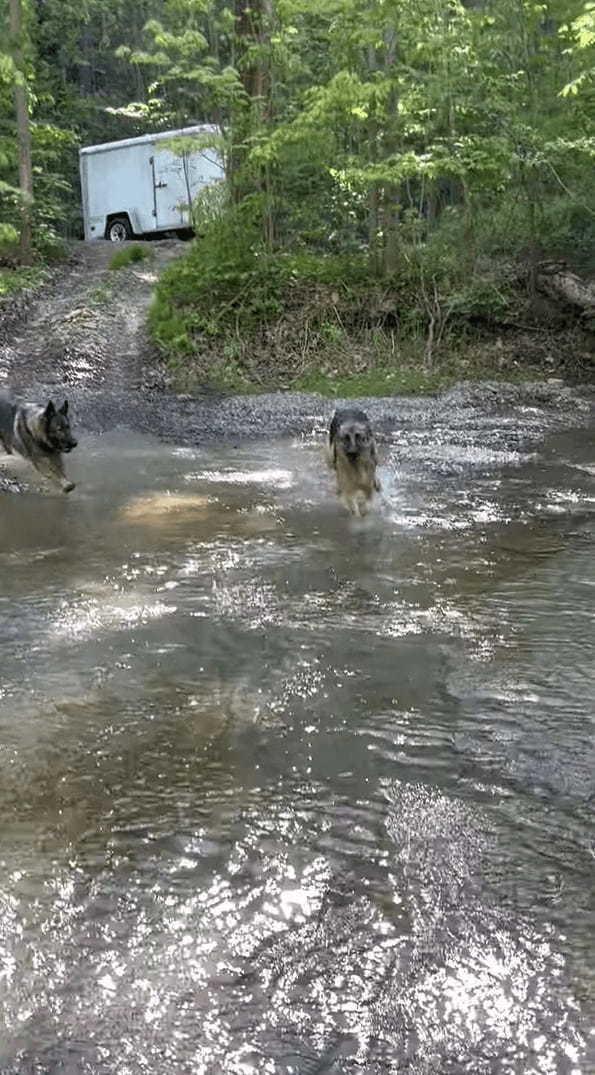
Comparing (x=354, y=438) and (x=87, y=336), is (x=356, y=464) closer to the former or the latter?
(x=354, y=438)

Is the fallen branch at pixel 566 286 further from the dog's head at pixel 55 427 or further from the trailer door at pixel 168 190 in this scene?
the trailer door at pixel 168 190

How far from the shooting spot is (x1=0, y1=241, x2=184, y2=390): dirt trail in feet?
46.8

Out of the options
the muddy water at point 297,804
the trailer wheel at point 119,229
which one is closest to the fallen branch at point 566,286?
the muddy water at point 297,804

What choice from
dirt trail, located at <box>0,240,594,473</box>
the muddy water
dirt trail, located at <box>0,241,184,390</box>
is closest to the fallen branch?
dirt trail, located at <box>0,240,594,473</box>

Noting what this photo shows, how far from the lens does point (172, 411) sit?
519 inches

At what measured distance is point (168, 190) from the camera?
25.5 metres

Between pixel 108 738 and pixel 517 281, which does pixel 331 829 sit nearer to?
pixel 108 738

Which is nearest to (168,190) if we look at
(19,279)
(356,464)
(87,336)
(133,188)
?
(133,188)

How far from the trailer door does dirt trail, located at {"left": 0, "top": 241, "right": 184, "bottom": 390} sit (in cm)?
554

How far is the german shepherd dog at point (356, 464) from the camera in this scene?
812 centimetres

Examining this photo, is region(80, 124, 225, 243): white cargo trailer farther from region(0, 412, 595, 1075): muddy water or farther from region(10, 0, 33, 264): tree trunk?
region(0, 412, 595, 1075): muddy water

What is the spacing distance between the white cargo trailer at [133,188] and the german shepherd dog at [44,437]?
16.5 m

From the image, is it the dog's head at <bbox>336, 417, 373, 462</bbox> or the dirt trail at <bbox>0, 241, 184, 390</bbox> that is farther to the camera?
the dirt trail at <bbox>0, 241, 184, 390</bbox>

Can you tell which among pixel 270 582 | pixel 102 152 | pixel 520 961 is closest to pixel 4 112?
pixel 102 152
